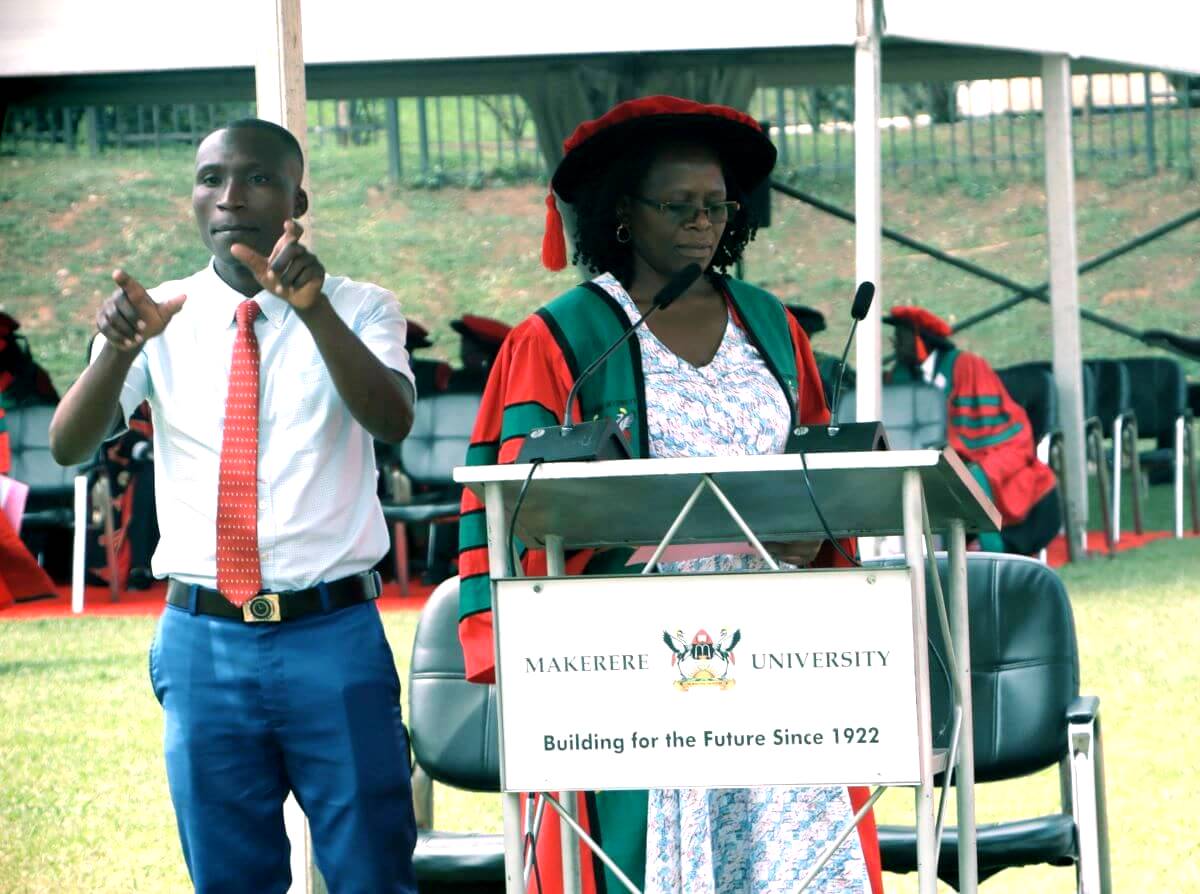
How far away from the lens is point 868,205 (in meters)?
6.64

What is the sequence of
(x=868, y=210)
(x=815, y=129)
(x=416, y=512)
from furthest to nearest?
(x=815, y=129), (x=416, y=512), (x=868, y=210)

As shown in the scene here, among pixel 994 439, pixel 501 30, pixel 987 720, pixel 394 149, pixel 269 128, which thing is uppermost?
pixel 394 149

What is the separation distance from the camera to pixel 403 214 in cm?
2530

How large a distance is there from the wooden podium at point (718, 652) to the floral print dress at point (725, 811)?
1.24 ft

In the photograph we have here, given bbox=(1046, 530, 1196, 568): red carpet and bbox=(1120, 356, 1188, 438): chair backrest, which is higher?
bbox=(1120, 356, 1188, 438): chair backrest

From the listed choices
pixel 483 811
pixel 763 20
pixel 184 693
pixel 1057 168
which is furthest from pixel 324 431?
pixel 1057 168

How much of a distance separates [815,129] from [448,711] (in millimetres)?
21508

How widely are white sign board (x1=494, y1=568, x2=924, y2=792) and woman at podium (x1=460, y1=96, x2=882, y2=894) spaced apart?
0.37 meters

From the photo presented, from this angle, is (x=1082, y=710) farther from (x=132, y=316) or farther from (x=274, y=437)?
(x=132, y=316)

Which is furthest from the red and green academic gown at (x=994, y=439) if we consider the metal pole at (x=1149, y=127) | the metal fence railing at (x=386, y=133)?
the metal fence railing at (x=386, y=133)

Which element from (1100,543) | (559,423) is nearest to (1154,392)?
(1100,543)

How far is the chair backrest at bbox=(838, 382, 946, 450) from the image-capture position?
977 centimetres

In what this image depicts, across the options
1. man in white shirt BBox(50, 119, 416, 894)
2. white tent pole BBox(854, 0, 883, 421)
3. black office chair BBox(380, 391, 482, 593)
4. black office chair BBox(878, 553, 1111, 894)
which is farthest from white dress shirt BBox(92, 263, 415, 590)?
black office chair BBox(380, 391, 482, 593)

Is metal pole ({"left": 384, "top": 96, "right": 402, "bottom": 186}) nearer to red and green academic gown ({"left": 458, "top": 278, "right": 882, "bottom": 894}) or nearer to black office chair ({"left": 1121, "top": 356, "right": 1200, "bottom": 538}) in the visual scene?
black office chair ({"left": 1121, "top": 356, "right": 1200, "bottom": 538})
